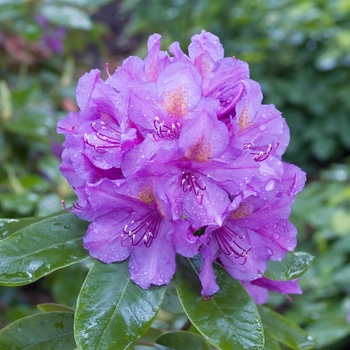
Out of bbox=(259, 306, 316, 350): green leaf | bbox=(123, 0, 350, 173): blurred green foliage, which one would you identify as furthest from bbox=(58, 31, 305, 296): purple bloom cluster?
bbox=(123, 0, 350, 173): blurred green foliage

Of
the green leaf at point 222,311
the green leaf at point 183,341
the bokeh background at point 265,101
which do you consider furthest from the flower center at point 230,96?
the bokeh background at point 265,101

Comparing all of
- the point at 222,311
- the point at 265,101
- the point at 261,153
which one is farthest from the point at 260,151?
the point at 265,101

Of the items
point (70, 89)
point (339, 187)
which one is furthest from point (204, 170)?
point (339, 187)

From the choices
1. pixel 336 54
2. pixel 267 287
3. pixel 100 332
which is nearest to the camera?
pixel 100 332

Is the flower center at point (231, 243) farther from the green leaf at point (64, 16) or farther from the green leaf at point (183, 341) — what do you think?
the green leaf at point (64, 16)

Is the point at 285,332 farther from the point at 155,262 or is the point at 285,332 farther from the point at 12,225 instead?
the point at 12,225

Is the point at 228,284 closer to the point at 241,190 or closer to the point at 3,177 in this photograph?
the point at 241,190
